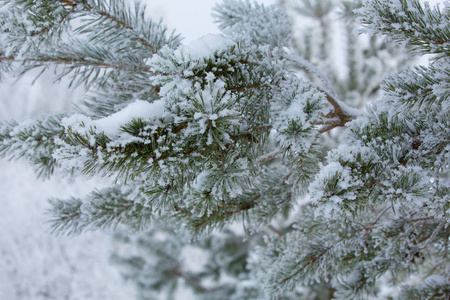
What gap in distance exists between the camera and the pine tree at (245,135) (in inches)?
21.9

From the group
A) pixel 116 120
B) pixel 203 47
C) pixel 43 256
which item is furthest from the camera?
pixel 43 256

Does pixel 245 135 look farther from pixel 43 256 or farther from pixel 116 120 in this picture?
pixel 43 256

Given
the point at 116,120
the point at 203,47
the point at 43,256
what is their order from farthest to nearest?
the point at 43,256, the point at 203,47, the point at 116,120

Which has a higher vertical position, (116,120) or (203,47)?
(203,47)

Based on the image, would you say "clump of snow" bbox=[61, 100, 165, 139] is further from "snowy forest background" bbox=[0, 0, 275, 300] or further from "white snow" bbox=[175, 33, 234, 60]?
"snowy forest background" bbox=[0, 0, 275, 300]

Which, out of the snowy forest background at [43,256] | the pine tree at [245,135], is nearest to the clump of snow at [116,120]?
the pine tree at [245,135]

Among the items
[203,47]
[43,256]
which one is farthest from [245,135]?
[43,256]

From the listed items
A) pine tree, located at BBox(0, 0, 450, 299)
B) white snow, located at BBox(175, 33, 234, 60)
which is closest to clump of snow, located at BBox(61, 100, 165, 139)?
pine tree, located at BBox(0, 0, 450, 299)

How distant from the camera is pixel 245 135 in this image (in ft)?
2.42

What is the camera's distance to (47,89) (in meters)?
10.8

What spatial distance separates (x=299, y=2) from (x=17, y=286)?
27.5ft

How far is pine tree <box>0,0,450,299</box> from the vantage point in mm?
555

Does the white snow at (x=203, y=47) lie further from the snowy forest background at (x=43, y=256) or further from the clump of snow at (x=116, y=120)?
the snowy forest background at (x=43, y=256)

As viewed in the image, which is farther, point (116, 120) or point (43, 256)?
point (43, 256)
